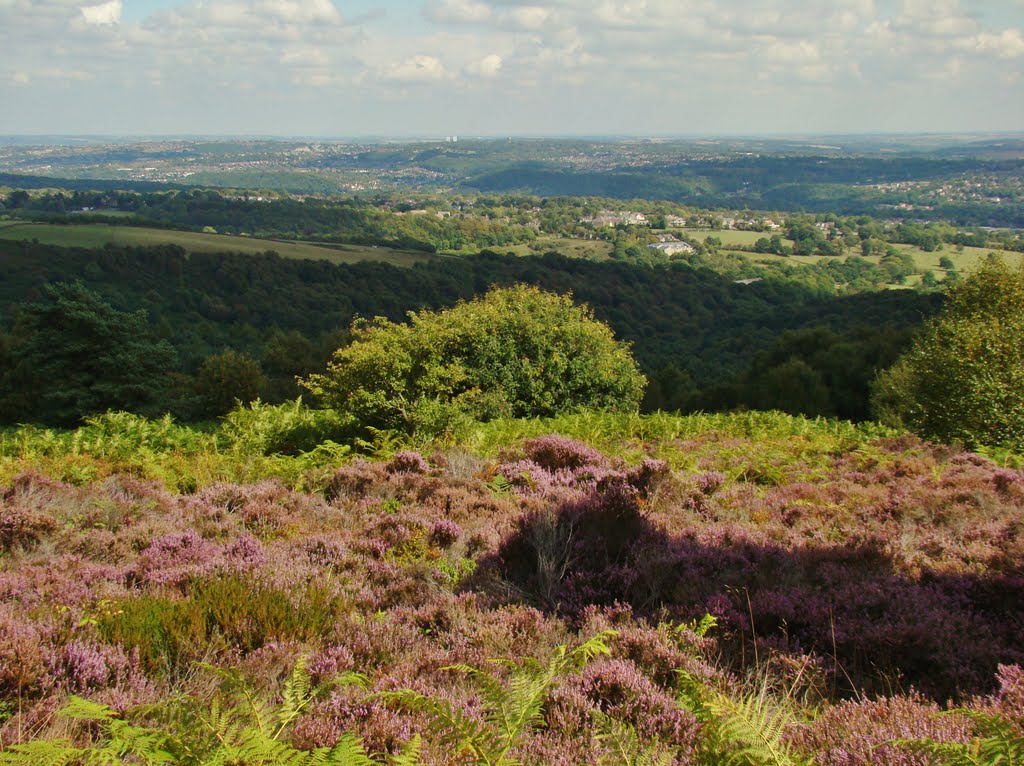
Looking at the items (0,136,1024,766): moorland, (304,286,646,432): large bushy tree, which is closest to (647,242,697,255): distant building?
(304,286,646,432): large bushy tree

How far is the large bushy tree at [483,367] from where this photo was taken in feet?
35.0

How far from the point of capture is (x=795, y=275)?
127 metres

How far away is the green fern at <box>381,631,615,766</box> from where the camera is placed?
2633mm

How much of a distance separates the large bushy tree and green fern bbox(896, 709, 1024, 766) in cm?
798

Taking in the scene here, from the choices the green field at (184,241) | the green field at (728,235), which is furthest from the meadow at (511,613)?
the green field at (728,235)

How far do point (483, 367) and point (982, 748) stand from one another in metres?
13.4

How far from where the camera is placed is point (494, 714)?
2.91 metres

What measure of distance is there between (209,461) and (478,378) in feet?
25.1

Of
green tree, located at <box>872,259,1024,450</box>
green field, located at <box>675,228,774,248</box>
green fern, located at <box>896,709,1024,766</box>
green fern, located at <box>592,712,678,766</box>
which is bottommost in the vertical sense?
green tree, located at <box>872,259,1024,450</box>

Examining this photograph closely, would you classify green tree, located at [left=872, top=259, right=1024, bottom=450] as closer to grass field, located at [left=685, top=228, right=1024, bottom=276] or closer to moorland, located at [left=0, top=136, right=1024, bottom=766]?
moorland, located at [left=0, top=136, right=1024, bottom=766]

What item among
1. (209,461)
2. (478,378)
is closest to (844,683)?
(209,461)

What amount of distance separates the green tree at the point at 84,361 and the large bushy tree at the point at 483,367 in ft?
55.0

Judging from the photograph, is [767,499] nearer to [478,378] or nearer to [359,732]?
[359,732]

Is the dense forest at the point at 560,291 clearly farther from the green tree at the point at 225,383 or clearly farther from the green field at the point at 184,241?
the green tree at the point at 225,383
